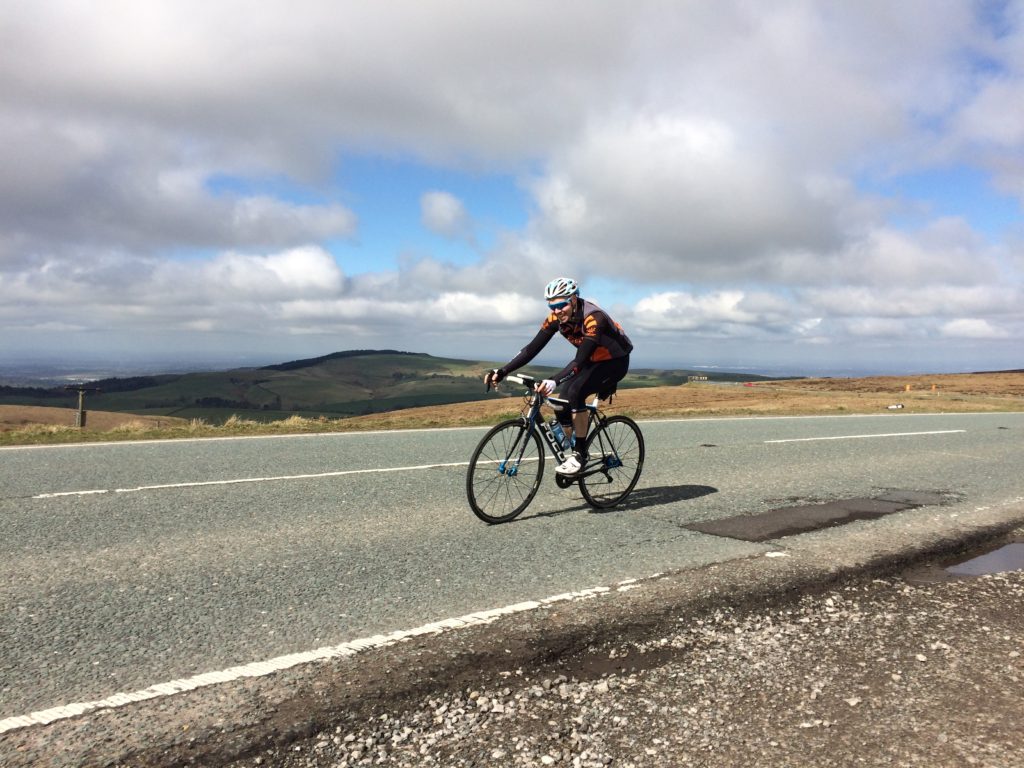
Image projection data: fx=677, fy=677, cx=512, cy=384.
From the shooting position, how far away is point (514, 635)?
152 inches

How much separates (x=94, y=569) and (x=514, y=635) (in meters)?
3.25

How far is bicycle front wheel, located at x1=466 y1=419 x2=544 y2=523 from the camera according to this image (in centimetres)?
652

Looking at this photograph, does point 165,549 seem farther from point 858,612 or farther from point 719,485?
point 719,485

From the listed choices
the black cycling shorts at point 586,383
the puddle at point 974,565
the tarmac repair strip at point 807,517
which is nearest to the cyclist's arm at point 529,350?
the black cycling shorts at point 586,383

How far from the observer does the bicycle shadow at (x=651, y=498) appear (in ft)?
23.4

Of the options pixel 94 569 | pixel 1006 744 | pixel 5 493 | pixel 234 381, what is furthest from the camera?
pixel 234 381

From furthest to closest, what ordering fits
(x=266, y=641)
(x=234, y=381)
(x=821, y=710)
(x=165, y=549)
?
(x=234, y=381), (x=165, y=549), (x=266, y=641), (x=821, y=710)

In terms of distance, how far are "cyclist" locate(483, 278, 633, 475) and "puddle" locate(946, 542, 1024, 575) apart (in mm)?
3377

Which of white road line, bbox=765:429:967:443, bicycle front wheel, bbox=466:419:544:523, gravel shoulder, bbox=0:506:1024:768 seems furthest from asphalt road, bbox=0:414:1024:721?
white road line, bbox=765:429:967:443

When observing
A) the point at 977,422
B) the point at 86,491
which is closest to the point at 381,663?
the point at 86,491

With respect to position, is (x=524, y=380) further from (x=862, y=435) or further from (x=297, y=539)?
(x=862, y=435)

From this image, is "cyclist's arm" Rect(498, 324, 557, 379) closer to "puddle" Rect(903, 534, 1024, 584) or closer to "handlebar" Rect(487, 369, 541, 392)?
"handlebar" Rect(487, 369, 541, 392)

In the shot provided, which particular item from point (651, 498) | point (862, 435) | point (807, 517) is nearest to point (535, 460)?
point (651, 498)

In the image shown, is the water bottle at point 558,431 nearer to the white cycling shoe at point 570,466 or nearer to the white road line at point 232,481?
the white cycling shoe at point 570,466
